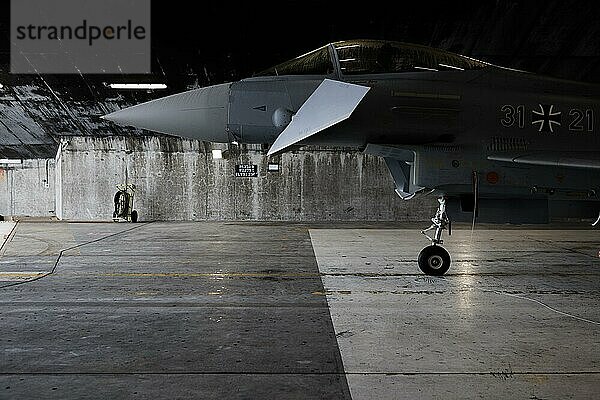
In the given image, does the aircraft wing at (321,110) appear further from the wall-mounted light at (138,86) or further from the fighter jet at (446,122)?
the wall-mounted light at (138,86)

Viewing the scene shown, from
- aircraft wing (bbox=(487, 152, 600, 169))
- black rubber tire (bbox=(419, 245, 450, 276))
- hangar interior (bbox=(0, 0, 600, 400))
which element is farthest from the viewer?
black rubber tire (bbox=(419, 245, 450, 276))

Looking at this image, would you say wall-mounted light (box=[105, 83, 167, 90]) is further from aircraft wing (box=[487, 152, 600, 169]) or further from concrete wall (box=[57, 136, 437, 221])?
aircraft wing (box=[487, 152, 600, 169])

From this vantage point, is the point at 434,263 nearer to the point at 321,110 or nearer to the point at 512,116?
the point at 512,116

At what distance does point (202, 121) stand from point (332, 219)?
432 inches

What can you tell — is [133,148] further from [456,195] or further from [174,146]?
[456,195]

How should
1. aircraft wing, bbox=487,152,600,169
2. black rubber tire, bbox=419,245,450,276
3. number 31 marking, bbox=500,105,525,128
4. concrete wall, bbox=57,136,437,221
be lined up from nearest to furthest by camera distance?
aircraft wing, bbox=487,152,600,169 < number 31 marking, bbox=500,105,525,128 < black rubber tire, bbox=419,245,450,276 < concrete wall, bbox=57,136,437,221

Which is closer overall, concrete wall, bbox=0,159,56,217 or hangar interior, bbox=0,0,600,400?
hangar interior, bbox=0,0,600,400

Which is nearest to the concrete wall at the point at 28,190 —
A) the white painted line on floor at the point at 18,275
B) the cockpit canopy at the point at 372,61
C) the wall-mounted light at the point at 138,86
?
the wall-mounted light at the point at 138,86

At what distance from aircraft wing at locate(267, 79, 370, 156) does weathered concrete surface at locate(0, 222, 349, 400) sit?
1656 millimetres

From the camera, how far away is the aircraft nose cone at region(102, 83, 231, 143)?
7.12m

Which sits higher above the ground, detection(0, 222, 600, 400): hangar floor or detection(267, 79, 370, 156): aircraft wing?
detection(267, 79, 370, 156): aircraft wing

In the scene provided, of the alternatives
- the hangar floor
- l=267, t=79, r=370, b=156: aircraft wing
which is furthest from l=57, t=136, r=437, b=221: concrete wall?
l=267, t=79, r=370, b=156: aircraft wing

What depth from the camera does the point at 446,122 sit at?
6781 mm

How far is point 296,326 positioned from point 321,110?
108 inches
